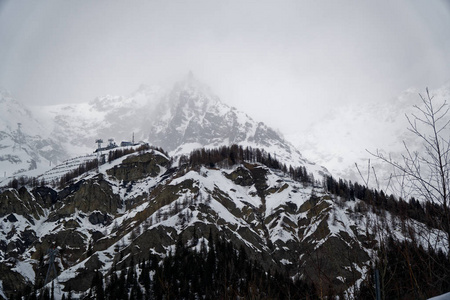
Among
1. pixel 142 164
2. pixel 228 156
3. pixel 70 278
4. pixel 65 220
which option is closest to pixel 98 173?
pixel 142 164

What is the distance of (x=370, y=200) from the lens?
900 centimetres

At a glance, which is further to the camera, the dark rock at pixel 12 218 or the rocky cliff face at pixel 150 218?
the dark rock at pixel 12 218

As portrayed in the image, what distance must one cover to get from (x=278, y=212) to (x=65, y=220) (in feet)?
267

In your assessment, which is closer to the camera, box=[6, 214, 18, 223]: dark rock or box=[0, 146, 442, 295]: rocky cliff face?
box=[0, 146, 442, 295]: rocky cliff face

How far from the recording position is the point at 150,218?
120 metres

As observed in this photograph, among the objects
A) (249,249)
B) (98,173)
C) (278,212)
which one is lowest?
(249,249)

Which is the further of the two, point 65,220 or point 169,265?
point 65,220

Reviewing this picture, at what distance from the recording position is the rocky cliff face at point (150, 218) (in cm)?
10106

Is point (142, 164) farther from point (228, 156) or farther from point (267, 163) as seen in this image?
point (267, 163)

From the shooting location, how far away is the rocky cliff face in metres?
101

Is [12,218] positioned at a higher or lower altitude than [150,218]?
higher

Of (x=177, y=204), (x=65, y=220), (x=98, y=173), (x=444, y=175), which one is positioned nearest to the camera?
(x=444, y=175)

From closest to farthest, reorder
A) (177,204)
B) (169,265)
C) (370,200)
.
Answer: (370,200), (169,265), (177,204)

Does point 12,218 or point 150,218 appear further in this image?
point 12,218
